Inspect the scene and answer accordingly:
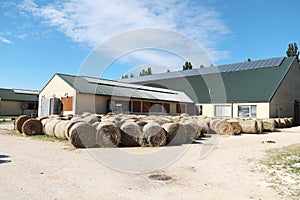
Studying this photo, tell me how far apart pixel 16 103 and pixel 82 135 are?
2926cm

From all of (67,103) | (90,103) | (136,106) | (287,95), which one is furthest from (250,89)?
(67,103)

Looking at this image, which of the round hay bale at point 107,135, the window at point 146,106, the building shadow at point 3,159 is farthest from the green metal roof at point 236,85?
the building shadow at point 3,159

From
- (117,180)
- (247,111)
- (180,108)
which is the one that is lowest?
(117,180)

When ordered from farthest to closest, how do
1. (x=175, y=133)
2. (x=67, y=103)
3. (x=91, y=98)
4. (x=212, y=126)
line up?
(x=67, y=103) < (x=91, y=98) < (x=212, y=126) < (x=175, y=133)

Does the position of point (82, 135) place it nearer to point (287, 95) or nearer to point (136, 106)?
point (136, 106)

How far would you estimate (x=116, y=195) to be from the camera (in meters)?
4.64

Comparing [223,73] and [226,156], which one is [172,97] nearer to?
[223,73]

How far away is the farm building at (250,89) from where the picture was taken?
2770 centimetres

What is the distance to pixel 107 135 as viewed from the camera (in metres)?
9.60

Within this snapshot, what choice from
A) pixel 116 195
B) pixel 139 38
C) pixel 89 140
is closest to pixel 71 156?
pixel 89 140

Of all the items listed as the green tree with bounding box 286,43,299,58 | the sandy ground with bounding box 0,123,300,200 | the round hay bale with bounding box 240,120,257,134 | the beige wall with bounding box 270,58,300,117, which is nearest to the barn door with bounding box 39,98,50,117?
the sandy ground with bounding box 0,123,300,200

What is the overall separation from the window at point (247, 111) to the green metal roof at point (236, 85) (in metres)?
0.72

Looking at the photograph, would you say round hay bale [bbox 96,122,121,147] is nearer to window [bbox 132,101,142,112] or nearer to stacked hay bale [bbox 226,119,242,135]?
stacked hay bale [bbox 226,119,242,135]

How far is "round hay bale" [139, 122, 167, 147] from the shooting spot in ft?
33.3
